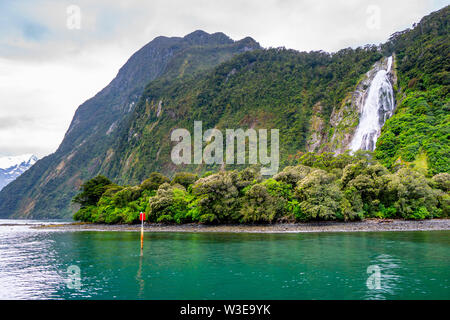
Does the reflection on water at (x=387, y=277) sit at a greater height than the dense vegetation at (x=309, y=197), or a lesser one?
lesser

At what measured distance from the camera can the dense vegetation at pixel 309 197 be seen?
191ft

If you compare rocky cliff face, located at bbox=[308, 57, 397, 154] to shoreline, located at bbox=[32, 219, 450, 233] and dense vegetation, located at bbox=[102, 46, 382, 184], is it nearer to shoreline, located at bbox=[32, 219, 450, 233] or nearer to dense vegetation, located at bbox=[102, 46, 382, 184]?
dense vegetation, located at bbox=[102, 46, 382, 184]

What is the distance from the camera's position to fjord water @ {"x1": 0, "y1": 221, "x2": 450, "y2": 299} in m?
17.6

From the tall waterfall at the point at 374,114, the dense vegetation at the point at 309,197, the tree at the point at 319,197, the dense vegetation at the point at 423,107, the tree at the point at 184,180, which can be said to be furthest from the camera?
the tall waterfall at the point at 374,114

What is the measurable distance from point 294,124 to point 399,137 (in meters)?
65.2

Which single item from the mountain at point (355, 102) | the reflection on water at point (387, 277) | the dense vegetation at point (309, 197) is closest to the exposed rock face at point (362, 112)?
the mountain at point (355, 102)

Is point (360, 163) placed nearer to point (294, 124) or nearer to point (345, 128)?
point (345, 128)

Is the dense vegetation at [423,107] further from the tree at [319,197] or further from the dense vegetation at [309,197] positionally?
the tree at [319,197]

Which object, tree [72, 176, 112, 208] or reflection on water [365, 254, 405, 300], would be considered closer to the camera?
reflection on water [365, 254, 405, 300]

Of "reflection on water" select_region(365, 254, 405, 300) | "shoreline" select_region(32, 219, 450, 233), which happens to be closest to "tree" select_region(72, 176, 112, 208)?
"shoreline" select_region(32, 219, 450, 233)
